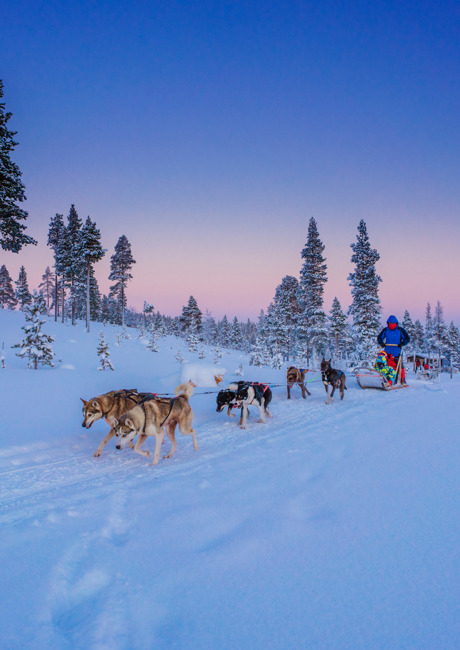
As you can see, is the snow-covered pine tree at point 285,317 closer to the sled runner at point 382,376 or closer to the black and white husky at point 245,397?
the sled runner at point 382,376

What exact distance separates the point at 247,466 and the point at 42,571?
9.29ft

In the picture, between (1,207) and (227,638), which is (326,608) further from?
(1,207)

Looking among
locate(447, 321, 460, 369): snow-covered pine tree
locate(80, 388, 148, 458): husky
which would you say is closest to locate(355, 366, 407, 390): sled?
locate(80, 388, 148, 458): husky

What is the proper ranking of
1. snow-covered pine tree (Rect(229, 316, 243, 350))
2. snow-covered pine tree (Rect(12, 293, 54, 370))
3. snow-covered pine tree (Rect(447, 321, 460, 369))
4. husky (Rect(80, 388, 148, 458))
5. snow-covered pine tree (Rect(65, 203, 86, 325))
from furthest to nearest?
1. snow-covered pine tree (Rect(229, 316, 243, 350))
2. snow-covered pine tree (Rect(447, 321, 460, 369))
3. snow-covered pine tree (Rect(65, 203, 86, 325))
4. snow-covered pine tree (Rect(12, 293, 54, 370))
5. husky (Rect(80, 388, 148, 458))

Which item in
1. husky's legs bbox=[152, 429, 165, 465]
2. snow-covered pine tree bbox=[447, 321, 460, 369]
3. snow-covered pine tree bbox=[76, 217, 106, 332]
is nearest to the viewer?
husky's legs bbox=[152, 429, 165, 465]

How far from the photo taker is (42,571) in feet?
8.18

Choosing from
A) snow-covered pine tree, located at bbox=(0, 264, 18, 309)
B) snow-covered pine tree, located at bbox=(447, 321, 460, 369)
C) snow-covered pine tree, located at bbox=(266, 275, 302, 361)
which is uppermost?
snow-covered pine tree, located at bbox=(0, 264, 18, 309)

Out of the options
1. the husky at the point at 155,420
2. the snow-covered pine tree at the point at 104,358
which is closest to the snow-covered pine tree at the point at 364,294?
the snow-covered pine tree at the point at 104,358

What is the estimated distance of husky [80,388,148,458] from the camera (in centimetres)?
559

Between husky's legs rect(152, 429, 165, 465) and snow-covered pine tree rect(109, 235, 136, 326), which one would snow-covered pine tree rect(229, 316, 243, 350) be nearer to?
snow-covered pine tree rect(109, 235, 136, 326)

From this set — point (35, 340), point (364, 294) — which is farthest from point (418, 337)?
point (35, 340)

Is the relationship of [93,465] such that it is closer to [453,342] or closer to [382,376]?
[382,376]

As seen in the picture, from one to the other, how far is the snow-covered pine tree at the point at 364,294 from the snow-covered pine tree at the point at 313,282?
7252 mm

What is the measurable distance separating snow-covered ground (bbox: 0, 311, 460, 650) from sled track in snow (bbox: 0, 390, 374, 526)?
0.04 m
